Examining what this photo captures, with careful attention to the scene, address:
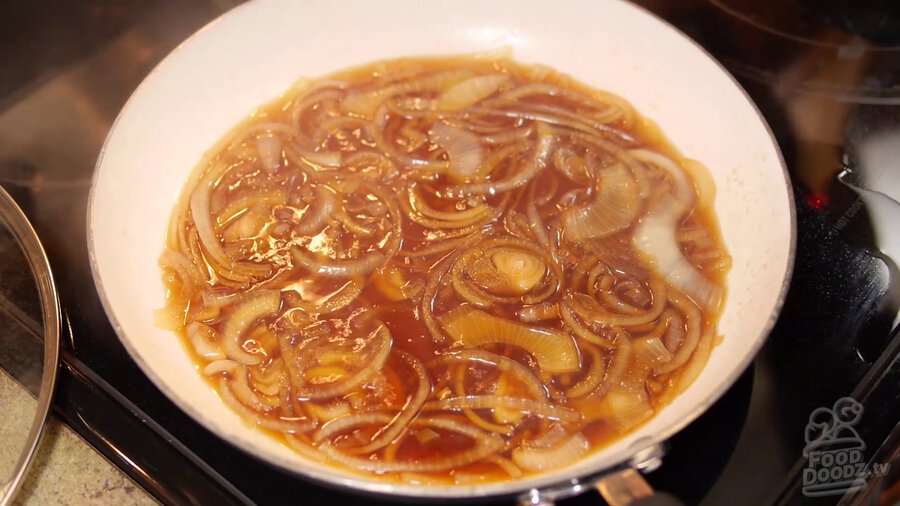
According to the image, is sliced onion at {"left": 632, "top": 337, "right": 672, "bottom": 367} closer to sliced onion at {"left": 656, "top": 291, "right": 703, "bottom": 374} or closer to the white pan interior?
sliced onion at {"left": 656, "top": 291, "right": 703, "bottom": 374}

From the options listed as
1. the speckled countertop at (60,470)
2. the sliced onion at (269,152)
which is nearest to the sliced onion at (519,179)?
the sliced onion at (269,152)

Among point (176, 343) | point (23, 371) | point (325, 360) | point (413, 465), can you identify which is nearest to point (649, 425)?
point (413, 465)

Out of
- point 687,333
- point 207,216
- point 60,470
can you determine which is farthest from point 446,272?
point 60,470

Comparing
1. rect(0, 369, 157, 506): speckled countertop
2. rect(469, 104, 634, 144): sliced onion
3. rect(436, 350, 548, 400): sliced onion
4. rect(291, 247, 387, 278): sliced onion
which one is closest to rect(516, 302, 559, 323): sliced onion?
rect(436, 350, 548, 400): sliced onion

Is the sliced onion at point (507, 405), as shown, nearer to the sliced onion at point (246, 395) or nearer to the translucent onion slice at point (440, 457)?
the translucent onion slice at point (440, 457)

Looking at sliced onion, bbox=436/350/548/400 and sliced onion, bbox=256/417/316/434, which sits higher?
sliced onion, bbox=436/350/548/400
